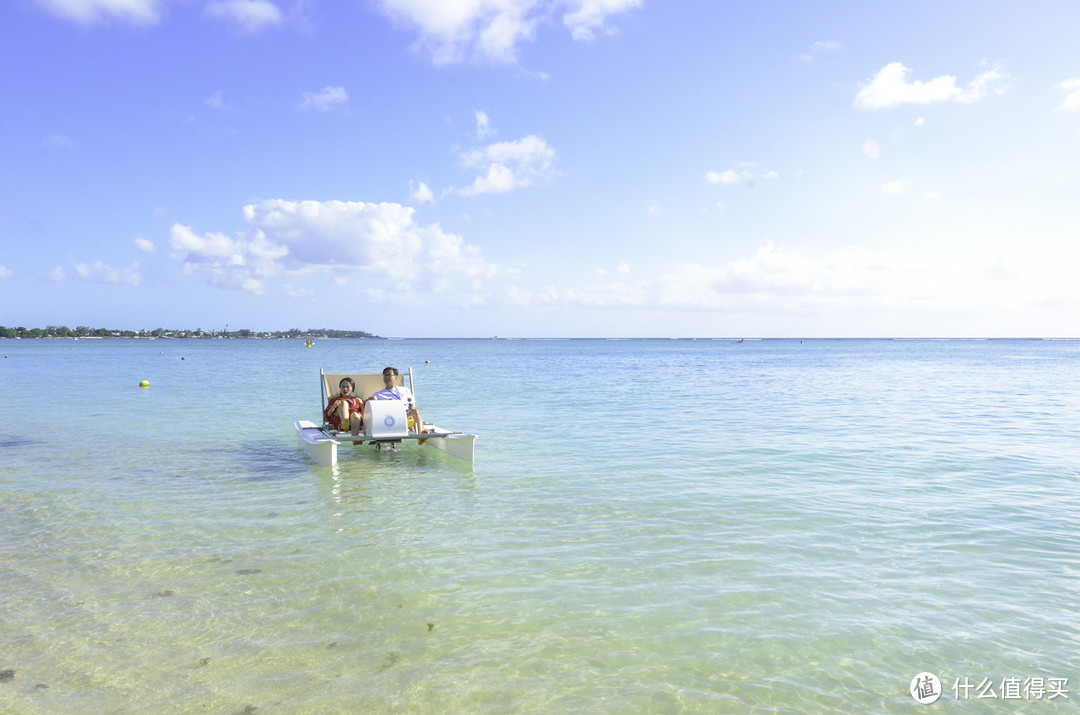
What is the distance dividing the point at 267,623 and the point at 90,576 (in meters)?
2.22

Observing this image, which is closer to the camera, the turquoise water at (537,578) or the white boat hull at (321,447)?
the turquoise water at (537,578)

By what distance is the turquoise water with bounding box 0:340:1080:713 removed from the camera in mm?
4285

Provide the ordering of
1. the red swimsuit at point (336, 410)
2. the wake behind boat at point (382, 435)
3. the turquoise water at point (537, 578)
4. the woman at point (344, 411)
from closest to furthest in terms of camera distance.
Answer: the turquoise water at point (537, 578) < the wake behind boat at point (382, 435) < the woman at point (344, 411) < the red swimsuit at point (336, 410)

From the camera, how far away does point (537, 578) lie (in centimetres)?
610

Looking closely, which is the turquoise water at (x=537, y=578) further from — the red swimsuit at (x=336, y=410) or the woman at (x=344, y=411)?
the red swimsuit at (x=336, y=410)

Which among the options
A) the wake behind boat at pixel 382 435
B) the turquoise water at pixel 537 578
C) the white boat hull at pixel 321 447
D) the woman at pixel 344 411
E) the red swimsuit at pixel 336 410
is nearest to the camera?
the turquoise water at pixel 537 578

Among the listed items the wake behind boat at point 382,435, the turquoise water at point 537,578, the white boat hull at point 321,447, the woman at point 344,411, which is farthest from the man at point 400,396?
the white boat hull at point 321,447

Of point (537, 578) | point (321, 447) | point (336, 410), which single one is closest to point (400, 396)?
point (336, 410)

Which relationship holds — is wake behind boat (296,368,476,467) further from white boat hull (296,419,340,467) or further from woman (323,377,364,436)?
woman (323,377,364,436)

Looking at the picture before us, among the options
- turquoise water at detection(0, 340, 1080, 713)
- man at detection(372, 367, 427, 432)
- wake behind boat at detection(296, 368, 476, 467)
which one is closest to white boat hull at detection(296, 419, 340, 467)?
wake behind boat at detection(296, 368, 476, 467)

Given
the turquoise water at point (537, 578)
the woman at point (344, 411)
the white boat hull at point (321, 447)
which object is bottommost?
the turquoise water at point (537, 578)

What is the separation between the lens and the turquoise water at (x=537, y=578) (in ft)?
14.1

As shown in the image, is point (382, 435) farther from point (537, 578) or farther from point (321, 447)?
point (537, 578)

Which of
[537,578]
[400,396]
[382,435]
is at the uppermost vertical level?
[400,396]
